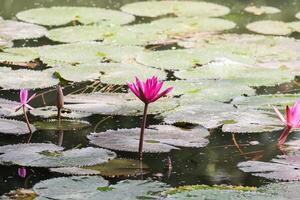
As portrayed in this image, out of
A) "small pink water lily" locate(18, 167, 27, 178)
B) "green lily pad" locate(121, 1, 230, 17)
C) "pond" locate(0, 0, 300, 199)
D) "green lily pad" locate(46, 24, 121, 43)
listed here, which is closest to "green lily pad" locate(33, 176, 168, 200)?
"pond" locate(0, 0, 300, 199)

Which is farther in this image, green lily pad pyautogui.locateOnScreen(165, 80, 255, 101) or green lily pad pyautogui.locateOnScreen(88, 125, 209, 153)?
green lily pad pyautogui.locateOnScreen(165, 80, 255, 101)

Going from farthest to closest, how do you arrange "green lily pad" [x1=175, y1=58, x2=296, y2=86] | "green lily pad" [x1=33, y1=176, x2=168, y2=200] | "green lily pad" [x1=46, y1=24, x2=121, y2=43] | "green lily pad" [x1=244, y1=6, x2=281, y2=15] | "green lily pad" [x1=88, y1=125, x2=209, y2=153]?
"green lily pad" [x1=244, y1=6, x2=281, y2=15]
"green lily pad" [x1=46, y1=24, x2=121, y2=43]
"green lily pad" [x1=175, y1=58, x2=296, y2=86]
"green lily pad" [x1=88, y1=125, x2=209, y2=153]
"green lily pad" [x1=33, y1=176, x2=168, y2=200]

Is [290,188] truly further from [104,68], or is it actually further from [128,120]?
[104,68]

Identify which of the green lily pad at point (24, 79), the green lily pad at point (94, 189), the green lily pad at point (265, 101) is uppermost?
the green lily pad at point (24, 79)

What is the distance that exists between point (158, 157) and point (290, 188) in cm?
47

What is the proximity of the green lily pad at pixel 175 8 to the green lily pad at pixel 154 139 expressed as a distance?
233 centimetres

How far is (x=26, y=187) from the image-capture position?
2.11m

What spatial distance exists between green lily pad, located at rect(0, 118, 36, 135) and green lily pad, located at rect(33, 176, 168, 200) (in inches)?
19.9

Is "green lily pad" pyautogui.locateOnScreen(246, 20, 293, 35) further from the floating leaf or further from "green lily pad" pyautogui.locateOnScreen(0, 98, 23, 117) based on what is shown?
the floating leaf

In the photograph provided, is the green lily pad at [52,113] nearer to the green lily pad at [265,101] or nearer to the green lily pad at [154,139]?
the green lily pad at [154,139]

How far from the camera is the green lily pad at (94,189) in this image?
2.01 metres

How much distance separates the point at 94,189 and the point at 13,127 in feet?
2.16

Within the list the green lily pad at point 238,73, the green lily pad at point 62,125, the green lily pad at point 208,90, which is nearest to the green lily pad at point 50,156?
the green lily pad at point 62,125

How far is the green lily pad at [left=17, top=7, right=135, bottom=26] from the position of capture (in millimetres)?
4559
